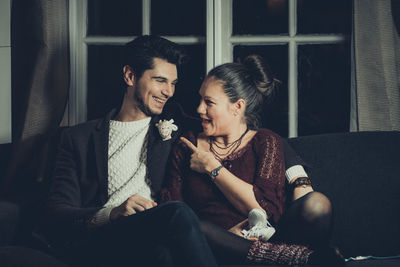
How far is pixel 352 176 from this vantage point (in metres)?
2.14

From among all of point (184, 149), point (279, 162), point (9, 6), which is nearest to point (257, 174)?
point (279, 162)

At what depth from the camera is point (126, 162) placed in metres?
2.19

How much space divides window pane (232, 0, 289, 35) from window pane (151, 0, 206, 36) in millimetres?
190

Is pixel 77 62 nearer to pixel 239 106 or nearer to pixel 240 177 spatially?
pixel 239 106

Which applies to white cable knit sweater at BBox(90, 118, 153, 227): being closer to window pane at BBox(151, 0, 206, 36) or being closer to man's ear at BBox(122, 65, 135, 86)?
man's ear at BBox(122, 65, 135, 86)

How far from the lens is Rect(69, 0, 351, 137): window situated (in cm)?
270

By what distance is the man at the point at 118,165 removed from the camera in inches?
71.1

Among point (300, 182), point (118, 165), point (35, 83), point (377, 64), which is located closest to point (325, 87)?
point (377, 64)

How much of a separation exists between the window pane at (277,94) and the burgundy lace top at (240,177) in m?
0.59

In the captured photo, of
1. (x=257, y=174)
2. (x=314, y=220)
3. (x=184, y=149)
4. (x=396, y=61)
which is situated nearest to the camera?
(x=314, y=220)

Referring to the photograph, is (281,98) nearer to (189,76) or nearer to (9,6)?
(189,76)

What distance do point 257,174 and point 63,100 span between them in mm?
1189

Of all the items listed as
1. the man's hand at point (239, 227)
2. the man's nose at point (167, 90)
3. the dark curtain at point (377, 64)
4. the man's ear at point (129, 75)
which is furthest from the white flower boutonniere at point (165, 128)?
the dark curtain at point (377, 64)

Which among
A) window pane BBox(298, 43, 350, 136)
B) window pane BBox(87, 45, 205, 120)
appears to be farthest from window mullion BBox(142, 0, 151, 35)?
window pane BBox(298, 43, 350, 136)
